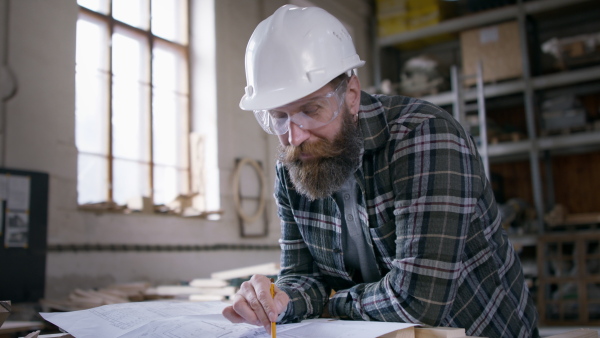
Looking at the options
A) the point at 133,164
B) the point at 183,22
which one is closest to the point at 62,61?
the point at 133,164

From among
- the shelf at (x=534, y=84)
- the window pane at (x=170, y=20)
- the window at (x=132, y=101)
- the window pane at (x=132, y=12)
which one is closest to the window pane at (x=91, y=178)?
the window at (x=132, y=101)

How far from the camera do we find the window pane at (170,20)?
5.22 m

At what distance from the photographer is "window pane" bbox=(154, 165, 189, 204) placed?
16.6ft

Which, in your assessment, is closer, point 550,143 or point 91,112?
point 91,112

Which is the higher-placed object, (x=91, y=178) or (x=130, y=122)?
(x=130, y=122)

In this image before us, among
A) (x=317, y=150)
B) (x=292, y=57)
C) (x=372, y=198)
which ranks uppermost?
(x=292, y=57)

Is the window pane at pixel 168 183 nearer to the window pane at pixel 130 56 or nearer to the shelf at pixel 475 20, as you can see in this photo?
the window pane at pixel 130 56

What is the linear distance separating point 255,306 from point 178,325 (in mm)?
166

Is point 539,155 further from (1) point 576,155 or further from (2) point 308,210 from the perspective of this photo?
(2) point 308,210

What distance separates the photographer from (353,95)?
1607 mm

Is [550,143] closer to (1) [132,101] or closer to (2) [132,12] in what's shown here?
(1) [132,101]

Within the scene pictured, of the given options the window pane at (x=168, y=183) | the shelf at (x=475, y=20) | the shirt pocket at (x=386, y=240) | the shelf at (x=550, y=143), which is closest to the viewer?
the shirt pocket at (x=386, y=240)

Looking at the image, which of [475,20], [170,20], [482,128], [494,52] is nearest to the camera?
[170,20]

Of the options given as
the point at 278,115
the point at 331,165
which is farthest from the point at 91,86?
the point at 331,165
